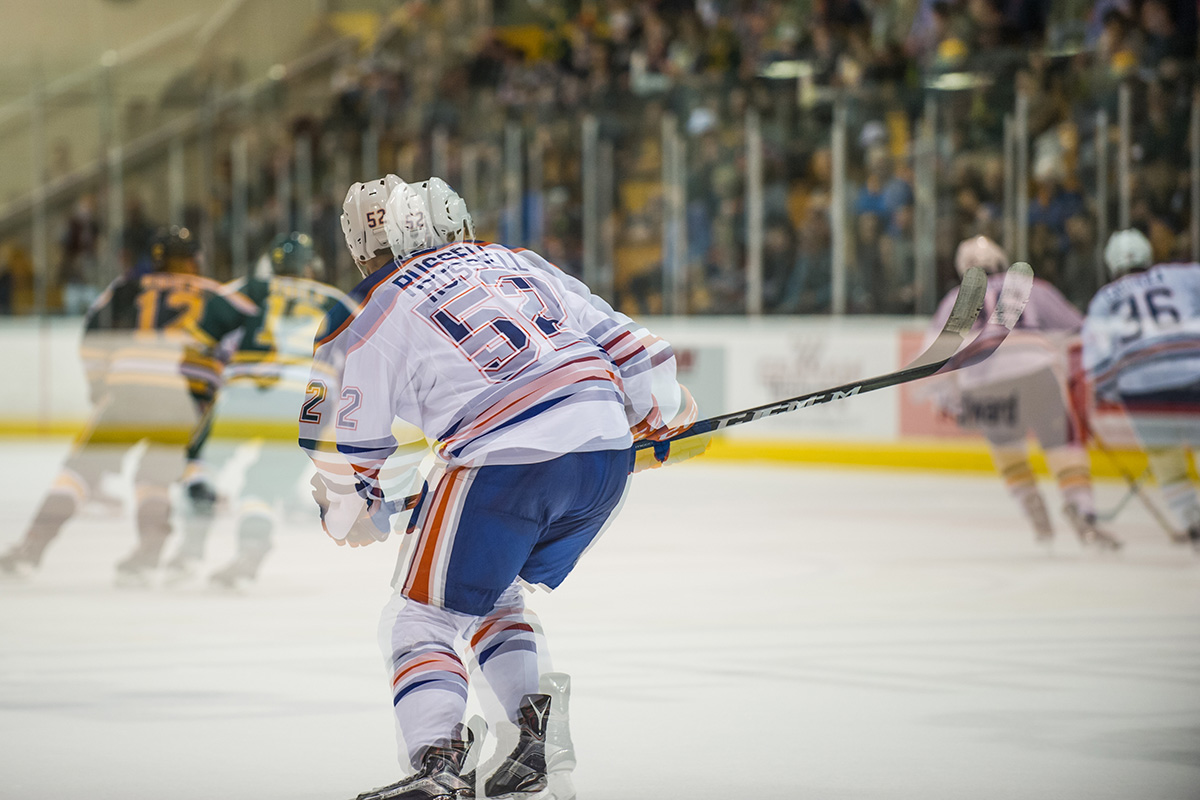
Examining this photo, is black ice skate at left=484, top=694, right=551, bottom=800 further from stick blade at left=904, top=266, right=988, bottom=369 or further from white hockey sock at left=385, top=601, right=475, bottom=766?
stick blade at left=904, top=266, right=988, bottom=369

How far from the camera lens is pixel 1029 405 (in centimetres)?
712

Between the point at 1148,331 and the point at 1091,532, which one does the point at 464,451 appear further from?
the point at 1148,331

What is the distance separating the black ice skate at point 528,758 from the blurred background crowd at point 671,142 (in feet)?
22.4

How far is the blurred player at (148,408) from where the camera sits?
237 inches

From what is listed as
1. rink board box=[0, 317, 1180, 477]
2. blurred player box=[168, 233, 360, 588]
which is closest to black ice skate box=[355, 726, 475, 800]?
blurred player box=[168, 233, 360, 588]

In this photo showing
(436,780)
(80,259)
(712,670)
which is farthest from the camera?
(80,259)

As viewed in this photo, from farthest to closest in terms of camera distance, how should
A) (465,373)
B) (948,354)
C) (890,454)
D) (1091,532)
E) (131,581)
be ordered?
(890,454) < (1091,532) < (131,581) < (948,354) < (465,373)

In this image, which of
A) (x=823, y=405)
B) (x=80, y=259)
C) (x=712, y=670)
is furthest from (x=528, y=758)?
(x=80, y=259)

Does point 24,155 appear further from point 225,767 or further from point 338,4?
point 225,767

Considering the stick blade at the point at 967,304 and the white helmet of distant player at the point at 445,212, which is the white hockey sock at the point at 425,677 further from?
the stick blade at the point at 967,304

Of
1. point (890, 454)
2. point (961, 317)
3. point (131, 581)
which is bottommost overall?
point (890, 454)

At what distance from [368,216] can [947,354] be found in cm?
118

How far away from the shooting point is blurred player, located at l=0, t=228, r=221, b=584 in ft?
19.8

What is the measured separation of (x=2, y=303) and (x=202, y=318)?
7384mm
